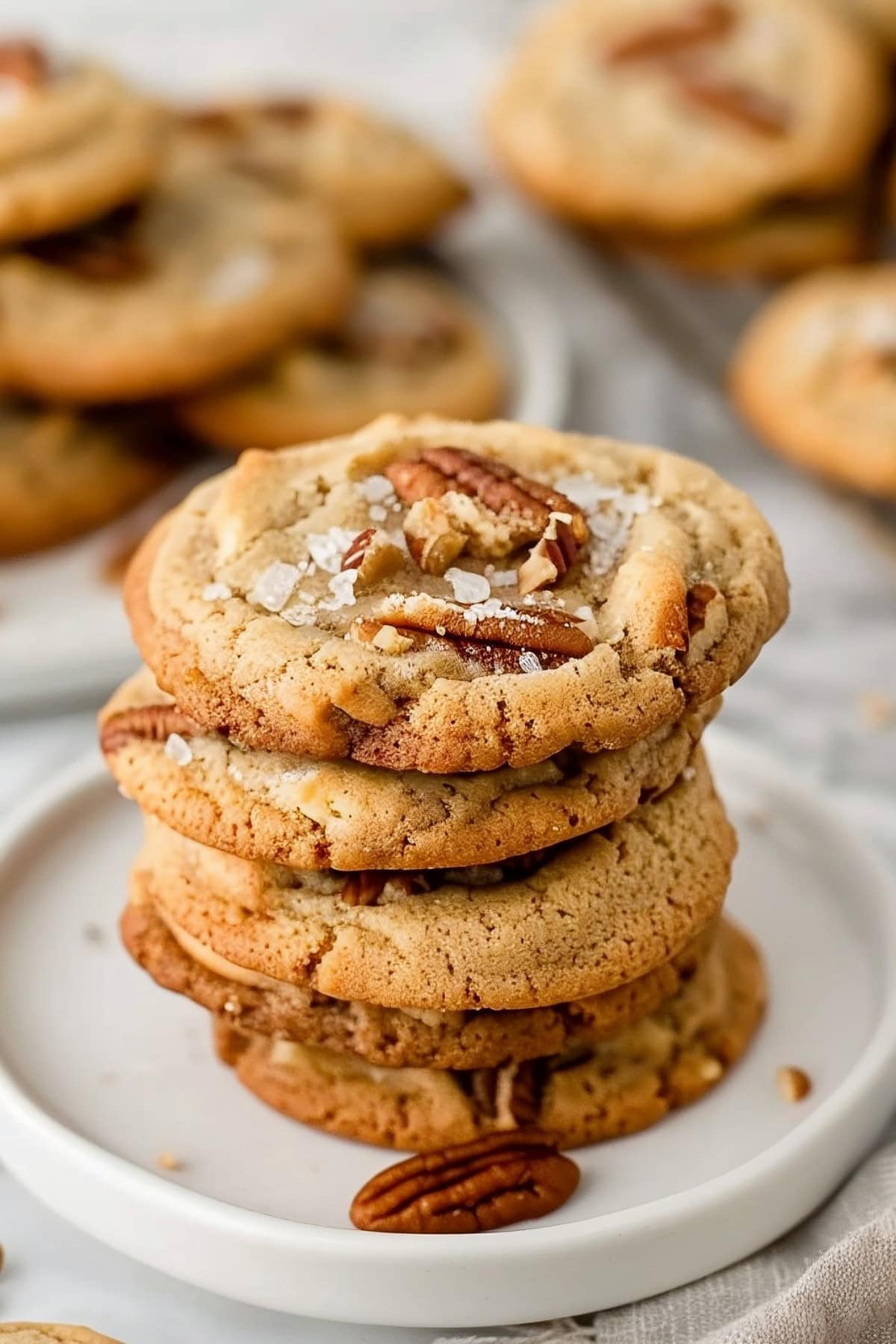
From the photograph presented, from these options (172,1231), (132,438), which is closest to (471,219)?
(132,438)

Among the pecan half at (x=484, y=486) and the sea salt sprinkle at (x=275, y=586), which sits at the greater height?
the pecan half at (x=484, y=486)

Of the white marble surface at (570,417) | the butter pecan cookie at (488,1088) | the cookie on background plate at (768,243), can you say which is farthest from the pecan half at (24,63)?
the butter pecan cookie at (488,1088)

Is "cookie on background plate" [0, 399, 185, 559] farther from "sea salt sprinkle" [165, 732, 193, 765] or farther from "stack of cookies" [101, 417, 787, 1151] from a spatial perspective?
"sea salt sprinkle" [165, 732, 193, 765]

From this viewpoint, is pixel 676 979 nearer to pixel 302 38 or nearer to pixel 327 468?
pixel 327 468

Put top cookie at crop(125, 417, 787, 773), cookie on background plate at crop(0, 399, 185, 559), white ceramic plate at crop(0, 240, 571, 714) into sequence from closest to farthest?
top cookie at crop(125, 417, 787, 773) → white ceramic plate at crop(0, 240, 571, 714) → cookie on background plate at crop(0, 399, 185, 559)

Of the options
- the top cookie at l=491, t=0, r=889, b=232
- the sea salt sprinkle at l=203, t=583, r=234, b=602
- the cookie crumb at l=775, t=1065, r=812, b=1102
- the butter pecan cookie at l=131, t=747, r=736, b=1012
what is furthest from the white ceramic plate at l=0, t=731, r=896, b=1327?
the top cookie at l=491, t=0, r=889, b=232

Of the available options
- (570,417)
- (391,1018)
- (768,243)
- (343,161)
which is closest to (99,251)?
(343,161)

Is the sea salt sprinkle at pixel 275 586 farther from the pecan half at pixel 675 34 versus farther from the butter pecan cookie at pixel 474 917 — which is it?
the pecan half at pixel 675 34
